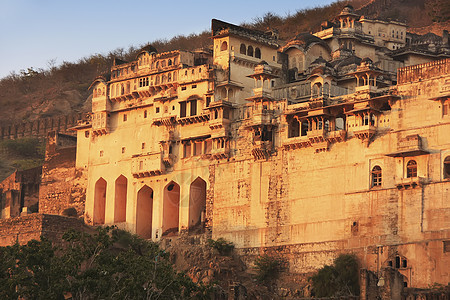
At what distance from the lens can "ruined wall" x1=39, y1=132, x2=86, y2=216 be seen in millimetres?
51812

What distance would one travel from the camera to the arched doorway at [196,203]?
46.6 metres

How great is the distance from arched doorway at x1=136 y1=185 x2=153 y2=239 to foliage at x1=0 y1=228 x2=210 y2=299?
55.5 ft

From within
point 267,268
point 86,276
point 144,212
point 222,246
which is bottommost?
point 86,276

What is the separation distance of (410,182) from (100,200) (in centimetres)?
1791

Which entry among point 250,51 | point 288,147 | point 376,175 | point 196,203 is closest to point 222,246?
point 196,203

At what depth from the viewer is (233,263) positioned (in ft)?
140

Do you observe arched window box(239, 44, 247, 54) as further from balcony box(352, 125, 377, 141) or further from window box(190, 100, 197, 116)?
balcony box(352, 125, 377, 141)

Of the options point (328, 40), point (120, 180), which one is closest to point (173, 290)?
point (120, 180)

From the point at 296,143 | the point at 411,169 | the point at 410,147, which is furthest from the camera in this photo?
the point at 296,143

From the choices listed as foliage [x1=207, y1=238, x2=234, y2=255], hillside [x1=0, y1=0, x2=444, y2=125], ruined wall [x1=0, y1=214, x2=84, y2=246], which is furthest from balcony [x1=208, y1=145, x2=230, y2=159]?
hillside [x1=0, y1=0, x2=444, y2=125]

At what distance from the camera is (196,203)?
1844 inches

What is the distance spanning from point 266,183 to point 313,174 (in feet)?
7.86

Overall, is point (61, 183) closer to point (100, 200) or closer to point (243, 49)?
point (100, 200)

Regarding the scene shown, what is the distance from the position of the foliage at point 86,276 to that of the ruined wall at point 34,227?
48.1ft
